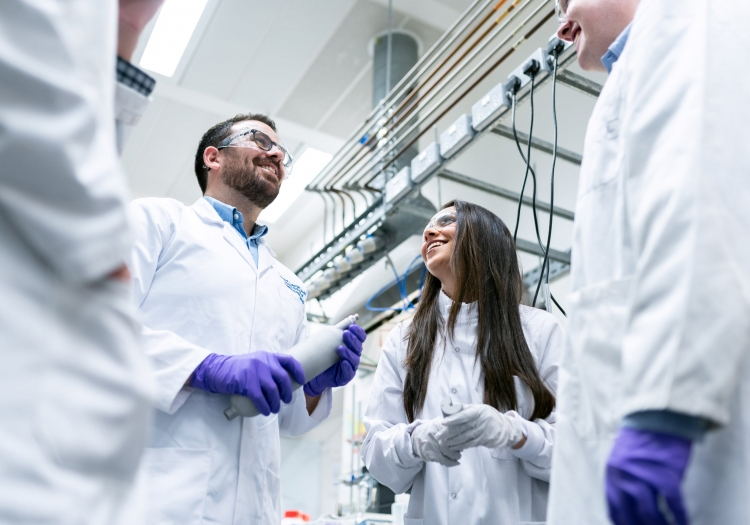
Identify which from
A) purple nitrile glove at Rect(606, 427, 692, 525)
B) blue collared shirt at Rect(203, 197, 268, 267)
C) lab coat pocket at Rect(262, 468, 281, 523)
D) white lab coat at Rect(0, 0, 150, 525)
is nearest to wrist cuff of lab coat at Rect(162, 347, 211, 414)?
lab coat pocket at Rect(262, 468, 281, 523)

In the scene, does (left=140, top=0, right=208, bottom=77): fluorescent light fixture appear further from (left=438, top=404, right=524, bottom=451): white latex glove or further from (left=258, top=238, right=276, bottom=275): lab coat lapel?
(left=438, top=404, right=524, bottom=451): white latex glove

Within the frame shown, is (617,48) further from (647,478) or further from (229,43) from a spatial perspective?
(229,43)

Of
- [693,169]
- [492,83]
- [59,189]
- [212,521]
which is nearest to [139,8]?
[59,189]

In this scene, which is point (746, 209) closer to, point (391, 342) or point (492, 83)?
point (391, 342)

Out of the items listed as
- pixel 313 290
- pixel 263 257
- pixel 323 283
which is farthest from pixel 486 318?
pixel 313 290

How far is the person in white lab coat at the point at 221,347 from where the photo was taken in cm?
122

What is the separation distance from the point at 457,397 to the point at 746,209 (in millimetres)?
883

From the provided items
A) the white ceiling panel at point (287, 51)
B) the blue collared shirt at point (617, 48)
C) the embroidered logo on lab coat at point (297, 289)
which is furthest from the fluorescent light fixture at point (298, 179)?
the blue collared shirt at point (617, 48)

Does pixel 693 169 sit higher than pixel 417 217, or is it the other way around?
pixel 417 217

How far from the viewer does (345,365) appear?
145 cm

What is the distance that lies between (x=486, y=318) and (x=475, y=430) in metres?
0.39

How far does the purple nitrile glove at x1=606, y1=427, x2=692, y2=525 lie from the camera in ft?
2.07

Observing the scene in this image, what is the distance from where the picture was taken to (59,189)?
1.69 feet

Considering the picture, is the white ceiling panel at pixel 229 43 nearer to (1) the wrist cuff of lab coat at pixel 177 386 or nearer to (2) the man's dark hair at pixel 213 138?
(2) the man's dark hair at pixel 213 138
